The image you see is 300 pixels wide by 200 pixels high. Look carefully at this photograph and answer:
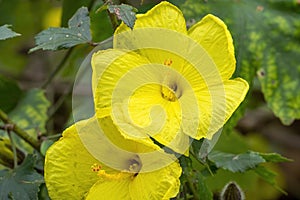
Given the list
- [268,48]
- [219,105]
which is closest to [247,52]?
[268,48]

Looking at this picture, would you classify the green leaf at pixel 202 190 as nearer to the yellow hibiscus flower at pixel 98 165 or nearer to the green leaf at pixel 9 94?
the yellow hibiscus flower at pixel 98 165

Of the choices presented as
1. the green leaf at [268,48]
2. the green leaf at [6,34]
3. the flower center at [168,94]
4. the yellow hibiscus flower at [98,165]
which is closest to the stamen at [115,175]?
the yellow hibiscus flower at [98,165]

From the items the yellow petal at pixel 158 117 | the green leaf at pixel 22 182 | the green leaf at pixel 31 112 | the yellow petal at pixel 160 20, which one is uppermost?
the yellow petal at pixel 160 20

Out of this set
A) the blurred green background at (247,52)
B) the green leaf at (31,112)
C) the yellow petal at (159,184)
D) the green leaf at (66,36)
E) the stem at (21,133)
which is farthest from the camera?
the green leaf at (31,112)

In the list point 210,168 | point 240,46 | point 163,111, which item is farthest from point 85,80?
point 163,111

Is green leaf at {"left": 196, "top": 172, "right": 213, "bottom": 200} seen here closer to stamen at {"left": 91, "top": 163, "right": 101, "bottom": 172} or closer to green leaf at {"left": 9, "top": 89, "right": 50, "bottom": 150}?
stamen at {"left": 91, "top": 163, "right": 101, "bottom": 172}

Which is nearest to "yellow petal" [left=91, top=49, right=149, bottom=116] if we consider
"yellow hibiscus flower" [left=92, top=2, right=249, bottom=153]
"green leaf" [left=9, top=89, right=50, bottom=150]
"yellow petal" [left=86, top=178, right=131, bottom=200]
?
"yellow hibiscus flower" [left=92, top=2, right=249, bottom=153]
